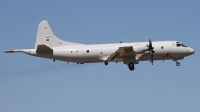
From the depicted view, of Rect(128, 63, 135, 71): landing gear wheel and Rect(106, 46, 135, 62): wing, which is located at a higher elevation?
Rect(106, 46, 135, 62): wing

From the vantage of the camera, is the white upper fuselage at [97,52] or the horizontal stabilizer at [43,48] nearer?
the horizontal stabilizer at [43,48]

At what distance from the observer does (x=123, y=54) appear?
5584 centimetres

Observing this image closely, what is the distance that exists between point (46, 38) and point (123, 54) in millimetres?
10112

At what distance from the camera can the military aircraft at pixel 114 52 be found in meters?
55.6

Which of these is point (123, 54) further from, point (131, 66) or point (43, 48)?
point (43, 48)

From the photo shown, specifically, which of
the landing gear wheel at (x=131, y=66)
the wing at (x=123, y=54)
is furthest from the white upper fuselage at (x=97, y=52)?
the landing gear wheel at (x=131, y=66)

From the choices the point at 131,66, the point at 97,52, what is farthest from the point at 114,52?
the point at 131,66

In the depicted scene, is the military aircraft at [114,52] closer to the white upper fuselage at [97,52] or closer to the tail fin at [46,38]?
the white upper fuselage at [97,52]

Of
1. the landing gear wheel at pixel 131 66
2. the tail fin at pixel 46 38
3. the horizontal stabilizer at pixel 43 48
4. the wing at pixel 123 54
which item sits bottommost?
the landing gear wheel at pixel 131 66

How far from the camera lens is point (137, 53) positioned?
5572cm

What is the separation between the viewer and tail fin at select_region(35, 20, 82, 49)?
190 feet

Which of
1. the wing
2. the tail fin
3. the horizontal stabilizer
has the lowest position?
the wing

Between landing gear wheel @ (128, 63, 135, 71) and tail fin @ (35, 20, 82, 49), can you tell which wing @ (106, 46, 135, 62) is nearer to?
landing gear wheel @ (128, 63, 135, 71)

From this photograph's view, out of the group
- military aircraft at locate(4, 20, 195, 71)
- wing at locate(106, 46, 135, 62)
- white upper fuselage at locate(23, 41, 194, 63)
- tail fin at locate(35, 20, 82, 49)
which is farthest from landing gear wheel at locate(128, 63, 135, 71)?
tail fin at locate(35, 20, 82, 49)
